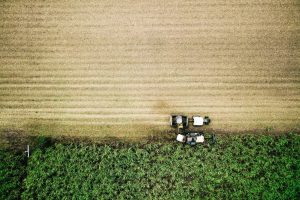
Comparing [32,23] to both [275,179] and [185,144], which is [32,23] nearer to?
[185,144]

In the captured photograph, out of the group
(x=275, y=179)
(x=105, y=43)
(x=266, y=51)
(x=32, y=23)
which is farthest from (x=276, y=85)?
(x=32, y=23)

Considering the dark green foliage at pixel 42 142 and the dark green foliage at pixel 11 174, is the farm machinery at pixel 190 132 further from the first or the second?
the dark green foliage at pixel 11 174

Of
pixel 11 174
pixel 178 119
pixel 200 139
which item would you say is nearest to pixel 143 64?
pixel 178 119

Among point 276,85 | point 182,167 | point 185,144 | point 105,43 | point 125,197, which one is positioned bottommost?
point 125,197

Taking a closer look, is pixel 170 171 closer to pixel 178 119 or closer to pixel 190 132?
pixel 190 132

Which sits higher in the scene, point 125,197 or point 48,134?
point 48,134

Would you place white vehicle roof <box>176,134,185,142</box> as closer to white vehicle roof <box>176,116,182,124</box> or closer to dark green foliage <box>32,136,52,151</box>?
white vehicle roof <box>176,116,182,124</box>

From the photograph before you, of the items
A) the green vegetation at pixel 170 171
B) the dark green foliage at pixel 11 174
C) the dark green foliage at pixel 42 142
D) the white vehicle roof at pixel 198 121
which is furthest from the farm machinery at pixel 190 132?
the dark green foliage at pixel 11 174
